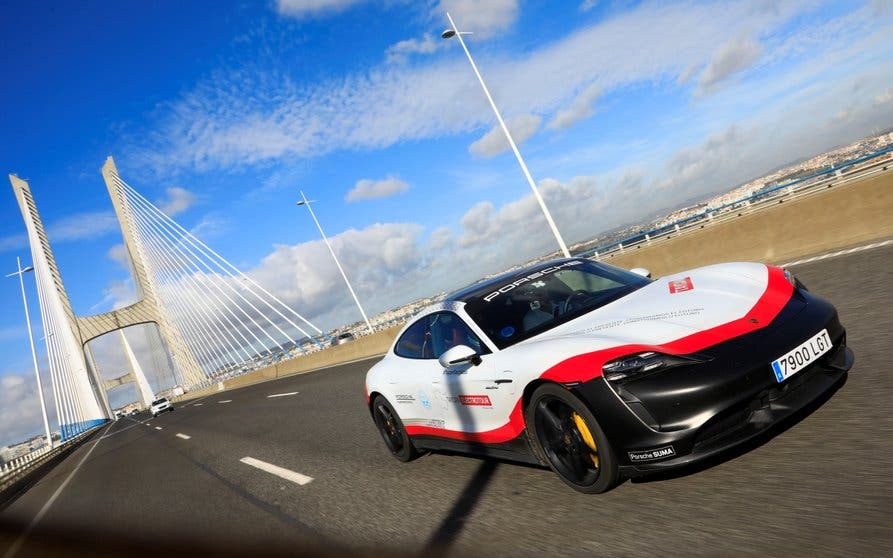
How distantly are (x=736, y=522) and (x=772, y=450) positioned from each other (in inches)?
39.0

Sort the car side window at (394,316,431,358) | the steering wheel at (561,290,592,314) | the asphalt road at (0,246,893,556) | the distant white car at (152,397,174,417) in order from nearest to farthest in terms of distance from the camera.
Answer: the asphalt road at (0,246,893,556)
the steering wheel at (561,290,592,314)
the car side window at (394,316,431,358)
the distant white car at (152,397,174,417)

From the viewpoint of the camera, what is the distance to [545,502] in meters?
4.32

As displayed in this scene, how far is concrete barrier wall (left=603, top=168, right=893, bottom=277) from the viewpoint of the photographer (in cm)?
1086

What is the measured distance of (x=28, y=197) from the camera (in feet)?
157

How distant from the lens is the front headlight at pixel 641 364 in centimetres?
357

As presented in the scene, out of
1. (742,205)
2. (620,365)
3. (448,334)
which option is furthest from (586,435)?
(742,205)

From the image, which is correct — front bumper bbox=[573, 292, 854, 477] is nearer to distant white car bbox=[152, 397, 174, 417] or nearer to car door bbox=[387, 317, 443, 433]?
car door bbox=[387, 317, 443, 433]

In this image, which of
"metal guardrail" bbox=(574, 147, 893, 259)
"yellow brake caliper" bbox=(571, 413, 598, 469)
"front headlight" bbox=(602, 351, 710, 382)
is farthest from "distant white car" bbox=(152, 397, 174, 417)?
"front headlight" bbox=(602, 351, 710, 382)

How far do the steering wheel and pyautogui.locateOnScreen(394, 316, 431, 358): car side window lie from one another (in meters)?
1.39

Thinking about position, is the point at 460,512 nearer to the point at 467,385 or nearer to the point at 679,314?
the point at 467,385

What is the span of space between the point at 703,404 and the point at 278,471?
5.88 meters

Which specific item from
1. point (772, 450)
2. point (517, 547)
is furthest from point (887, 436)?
point (517, 547)

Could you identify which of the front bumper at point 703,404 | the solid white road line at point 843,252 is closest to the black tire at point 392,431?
the front bumper at point 703,404

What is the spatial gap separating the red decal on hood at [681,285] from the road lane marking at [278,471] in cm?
416
